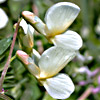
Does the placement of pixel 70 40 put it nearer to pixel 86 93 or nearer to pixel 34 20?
pixel 34 20

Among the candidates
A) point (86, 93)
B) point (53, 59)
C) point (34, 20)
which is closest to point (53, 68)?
point (53, 59)

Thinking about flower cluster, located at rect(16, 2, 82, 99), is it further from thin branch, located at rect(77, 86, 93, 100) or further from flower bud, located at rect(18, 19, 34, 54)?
thin branch, located at rect(77, 86, 93, 100)

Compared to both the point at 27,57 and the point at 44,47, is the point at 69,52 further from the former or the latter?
the point at 44,47

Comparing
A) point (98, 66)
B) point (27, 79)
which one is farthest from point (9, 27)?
point (98, 66)

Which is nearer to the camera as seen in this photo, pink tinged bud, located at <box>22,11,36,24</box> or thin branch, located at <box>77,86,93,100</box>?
pink tinged bud, located at <box>22,11,36,24</box>

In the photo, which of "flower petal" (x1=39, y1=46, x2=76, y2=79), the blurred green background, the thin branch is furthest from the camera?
the thin branch

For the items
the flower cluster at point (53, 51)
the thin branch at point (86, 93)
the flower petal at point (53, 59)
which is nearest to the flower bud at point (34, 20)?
the flower cluster at point (53, 51)

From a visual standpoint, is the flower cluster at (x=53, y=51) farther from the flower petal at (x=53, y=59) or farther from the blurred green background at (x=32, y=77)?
the blurred green background at (x=32, y=77)

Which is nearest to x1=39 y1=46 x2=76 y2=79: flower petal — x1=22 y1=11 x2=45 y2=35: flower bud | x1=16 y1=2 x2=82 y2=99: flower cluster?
x1=16 y1=2 x2=82 y2=99: flower cluster
